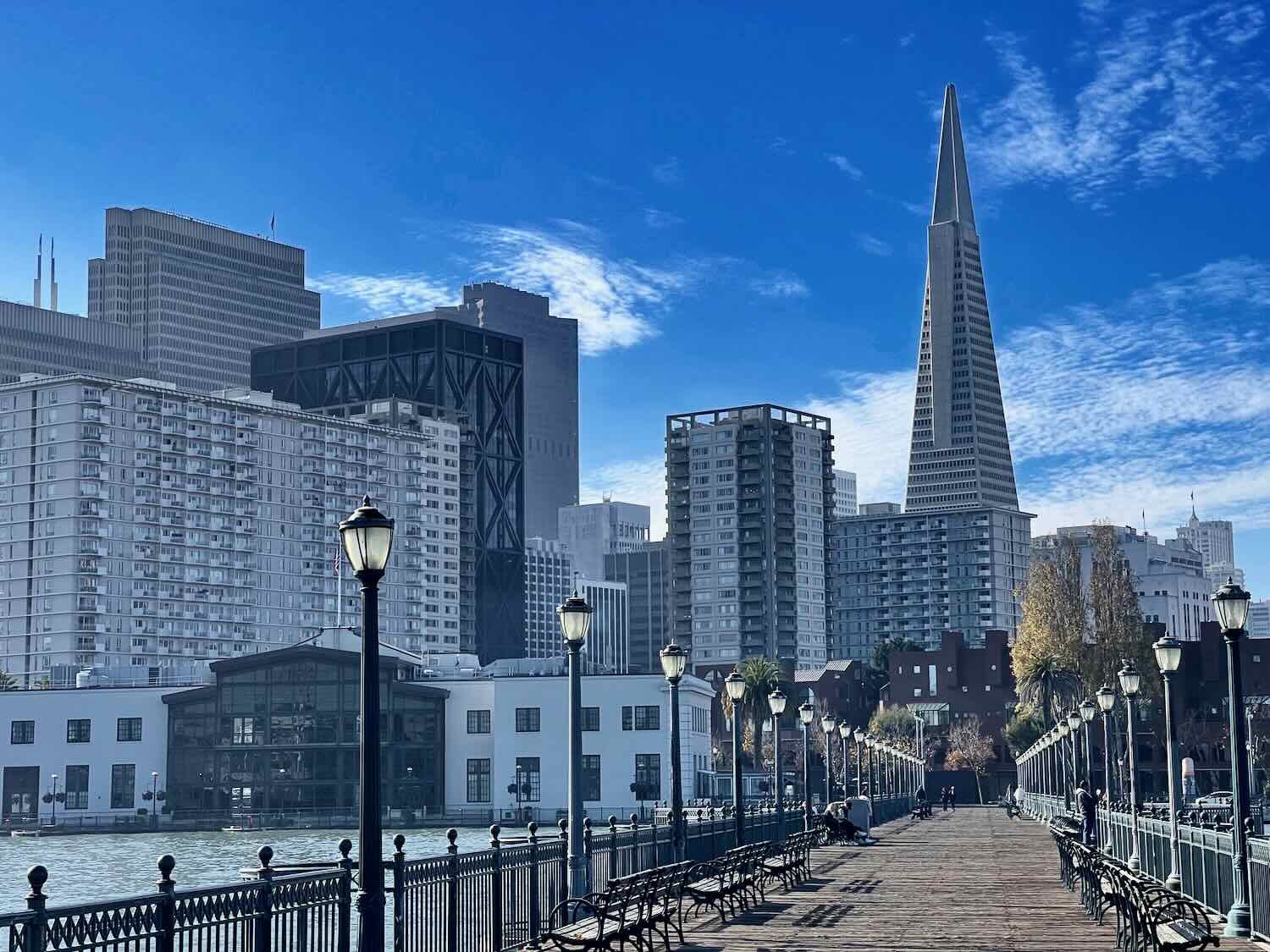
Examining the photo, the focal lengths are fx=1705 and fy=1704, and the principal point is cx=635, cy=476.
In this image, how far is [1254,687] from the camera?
164750 mm

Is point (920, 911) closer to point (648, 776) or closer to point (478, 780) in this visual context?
point (648, 776)

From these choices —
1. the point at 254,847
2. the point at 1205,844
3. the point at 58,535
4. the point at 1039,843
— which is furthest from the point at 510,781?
the point at 1205,844

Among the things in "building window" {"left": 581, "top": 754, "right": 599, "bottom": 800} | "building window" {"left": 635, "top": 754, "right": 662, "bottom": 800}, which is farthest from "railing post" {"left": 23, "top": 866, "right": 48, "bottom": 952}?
"building window" {"left": 581, "top": 754, "right": 599, "bottom": 800}

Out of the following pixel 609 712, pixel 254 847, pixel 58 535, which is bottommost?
pixel 254 847

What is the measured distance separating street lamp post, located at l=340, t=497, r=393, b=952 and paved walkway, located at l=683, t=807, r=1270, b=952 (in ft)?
29.9

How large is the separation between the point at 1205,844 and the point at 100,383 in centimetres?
18370

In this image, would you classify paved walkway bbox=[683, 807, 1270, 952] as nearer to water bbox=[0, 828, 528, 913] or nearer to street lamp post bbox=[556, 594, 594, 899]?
street lamp post bbox=[556, 594, 594, 899]

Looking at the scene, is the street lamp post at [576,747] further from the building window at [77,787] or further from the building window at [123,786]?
the building window at [77,787]

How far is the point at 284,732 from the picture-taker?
13400 cm

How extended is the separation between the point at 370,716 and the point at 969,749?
548ft

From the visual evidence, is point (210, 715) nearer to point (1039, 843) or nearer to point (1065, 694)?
point (1065, 694)

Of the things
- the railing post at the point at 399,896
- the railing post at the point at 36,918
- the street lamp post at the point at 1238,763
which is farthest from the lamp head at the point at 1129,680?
the railing post at the point at 36,918

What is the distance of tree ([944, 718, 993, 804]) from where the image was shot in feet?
574

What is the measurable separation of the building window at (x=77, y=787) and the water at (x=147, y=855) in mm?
4333
